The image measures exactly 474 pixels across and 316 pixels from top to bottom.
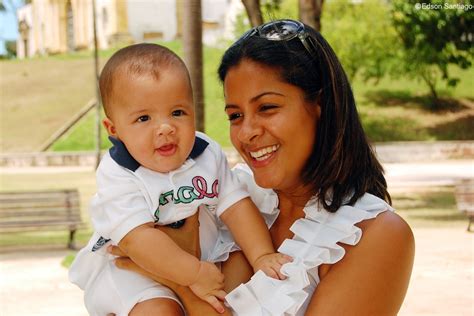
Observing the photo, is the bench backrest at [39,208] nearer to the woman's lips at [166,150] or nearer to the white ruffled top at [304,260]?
the woman's lips at [166,150]

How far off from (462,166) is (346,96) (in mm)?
23494

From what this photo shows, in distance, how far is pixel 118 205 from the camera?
250 centimetres

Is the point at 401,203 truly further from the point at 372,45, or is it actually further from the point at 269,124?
the point at 372,45

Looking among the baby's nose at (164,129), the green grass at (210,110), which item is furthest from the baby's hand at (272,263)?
the green grass at (210,110)

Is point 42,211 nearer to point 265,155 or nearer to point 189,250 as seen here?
point 189,250

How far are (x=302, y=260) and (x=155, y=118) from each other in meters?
0.64

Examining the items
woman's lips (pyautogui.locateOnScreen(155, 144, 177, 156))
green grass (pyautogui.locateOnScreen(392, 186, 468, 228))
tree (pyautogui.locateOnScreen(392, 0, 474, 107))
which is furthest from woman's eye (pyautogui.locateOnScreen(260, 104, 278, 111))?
tree (pyautogui.locateOnScreen(392, 0, 474, 107))

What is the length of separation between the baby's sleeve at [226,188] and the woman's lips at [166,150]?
0.23 m

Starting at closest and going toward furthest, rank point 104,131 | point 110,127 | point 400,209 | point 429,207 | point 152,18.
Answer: point 110,127
point 400,209
point 429,207
point 104,131
point 152,18

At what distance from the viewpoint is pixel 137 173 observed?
8.38ft

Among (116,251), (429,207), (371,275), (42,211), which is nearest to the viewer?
(371,275)

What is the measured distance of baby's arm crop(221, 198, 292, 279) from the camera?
2.48 m

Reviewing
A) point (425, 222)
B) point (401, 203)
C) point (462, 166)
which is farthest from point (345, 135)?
point (462, 166)

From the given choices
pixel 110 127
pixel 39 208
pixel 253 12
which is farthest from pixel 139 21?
pixel 110 127
